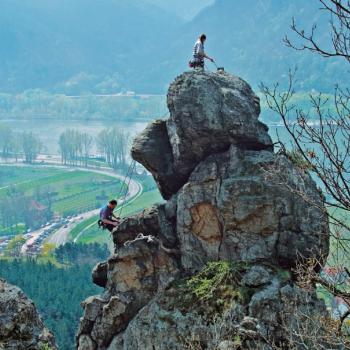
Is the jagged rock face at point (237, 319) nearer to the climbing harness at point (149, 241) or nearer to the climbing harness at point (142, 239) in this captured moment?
the climbing harness at point (149, 241)

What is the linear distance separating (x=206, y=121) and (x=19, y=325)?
5.83 metres

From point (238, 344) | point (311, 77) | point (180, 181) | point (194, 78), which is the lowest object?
point (238, 344)

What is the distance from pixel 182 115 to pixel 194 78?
30.7 inches

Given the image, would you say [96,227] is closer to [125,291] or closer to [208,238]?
[125,291]

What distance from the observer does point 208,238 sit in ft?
38.5

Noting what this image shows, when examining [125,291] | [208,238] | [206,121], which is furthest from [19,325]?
[206,121]

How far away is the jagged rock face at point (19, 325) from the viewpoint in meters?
7.39

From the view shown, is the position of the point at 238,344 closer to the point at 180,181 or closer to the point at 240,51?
the point at 180,181

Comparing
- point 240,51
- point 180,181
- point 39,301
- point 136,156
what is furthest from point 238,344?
point 240,51

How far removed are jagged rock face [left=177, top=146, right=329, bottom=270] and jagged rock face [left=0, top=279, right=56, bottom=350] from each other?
14.9 ft

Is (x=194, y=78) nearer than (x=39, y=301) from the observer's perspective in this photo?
Yes

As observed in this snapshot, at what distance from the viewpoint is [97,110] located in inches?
5994

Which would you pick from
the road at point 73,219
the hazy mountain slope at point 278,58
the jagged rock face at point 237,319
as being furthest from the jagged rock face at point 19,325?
the hazy mountain slope at point 278,58

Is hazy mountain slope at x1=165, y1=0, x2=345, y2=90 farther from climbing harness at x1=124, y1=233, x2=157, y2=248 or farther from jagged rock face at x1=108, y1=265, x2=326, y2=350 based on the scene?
jagged rock face at x1=108, y1=265, x2=326, y2=350
